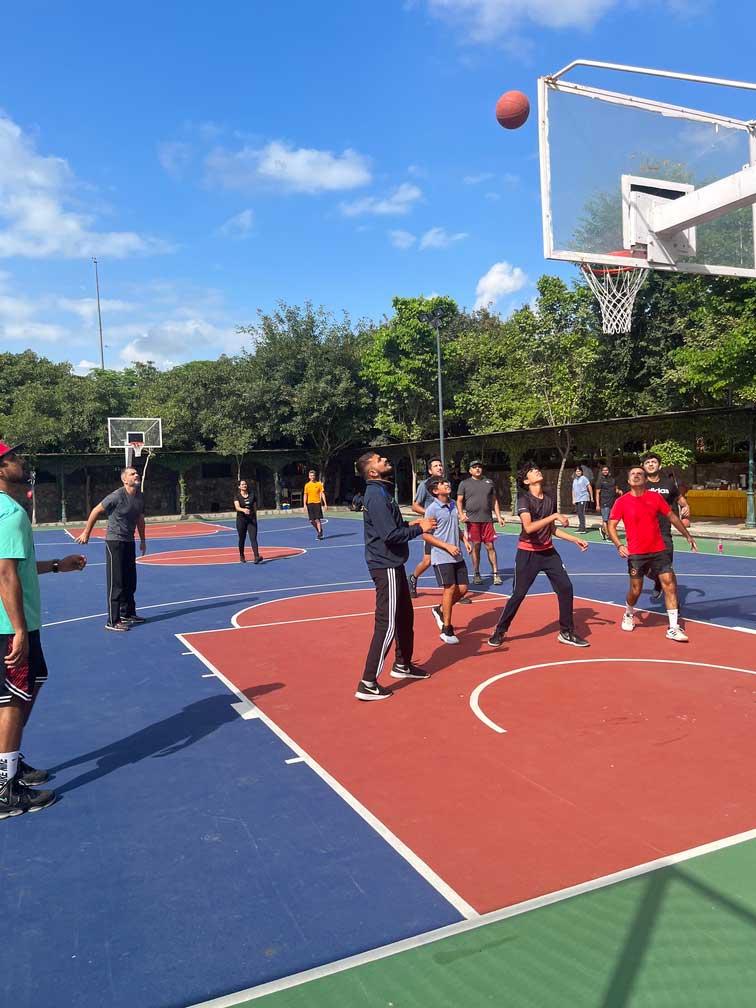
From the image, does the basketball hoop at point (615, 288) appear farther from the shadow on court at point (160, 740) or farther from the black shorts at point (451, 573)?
the shadow on court at point (160, 740)

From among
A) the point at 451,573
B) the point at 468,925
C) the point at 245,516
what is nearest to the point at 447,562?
the point at 451,573

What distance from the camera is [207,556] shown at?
18.4 m

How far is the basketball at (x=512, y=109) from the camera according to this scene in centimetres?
819

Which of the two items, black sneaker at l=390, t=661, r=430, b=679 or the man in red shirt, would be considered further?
the man in red shirt

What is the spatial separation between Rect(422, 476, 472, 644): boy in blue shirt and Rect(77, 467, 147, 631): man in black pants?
395 cm

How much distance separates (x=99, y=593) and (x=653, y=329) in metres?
22.9

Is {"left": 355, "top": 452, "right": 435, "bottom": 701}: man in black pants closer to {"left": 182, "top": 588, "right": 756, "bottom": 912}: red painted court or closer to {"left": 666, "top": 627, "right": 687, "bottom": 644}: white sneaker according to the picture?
{"left": 182, "top": 588, "right": 756, "bottom": 912}: red painted court

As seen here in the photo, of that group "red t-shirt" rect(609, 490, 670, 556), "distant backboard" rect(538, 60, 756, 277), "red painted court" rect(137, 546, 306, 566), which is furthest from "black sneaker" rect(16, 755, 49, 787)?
"red painted court" rect(137, 546, 306, 566)

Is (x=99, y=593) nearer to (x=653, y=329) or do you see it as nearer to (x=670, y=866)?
(x=670, y=866)

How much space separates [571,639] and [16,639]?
5.66 meters

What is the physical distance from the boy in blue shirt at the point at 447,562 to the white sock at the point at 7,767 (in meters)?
3.98

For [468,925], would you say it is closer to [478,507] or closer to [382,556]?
[382,556]

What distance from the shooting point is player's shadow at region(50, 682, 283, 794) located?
5012mm

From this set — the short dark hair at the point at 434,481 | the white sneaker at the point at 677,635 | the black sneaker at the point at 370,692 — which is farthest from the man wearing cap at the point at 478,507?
the black sneaker at the point at 370,692
